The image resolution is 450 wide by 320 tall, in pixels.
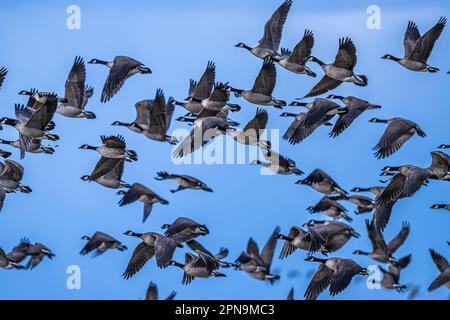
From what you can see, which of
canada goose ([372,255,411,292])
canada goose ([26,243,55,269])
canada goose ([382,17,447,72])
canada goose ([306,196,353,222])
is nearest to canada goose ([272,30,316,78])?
canada goose ([382,17,447,72])

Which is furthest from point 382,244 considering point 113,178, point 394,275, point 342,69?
point 113,178

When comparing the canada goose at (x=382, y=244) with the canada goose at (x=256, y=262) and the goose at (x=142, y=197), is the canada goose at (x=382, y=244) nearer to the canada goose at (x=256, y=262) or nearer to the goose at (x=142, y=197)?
the canada goose at (x=256, y=262)

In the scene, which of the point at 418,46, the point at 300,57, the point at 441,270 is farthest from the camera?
the point at 441,270

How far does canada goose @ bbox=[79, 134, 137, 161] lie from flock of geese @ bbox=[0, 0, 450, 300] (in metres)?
0.01

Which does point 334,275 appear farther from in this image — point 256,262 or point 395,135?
point 256,262

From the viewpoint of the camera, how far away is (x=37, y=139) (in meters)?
16.4

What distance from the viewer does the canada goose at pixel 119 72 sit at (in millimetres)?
16406

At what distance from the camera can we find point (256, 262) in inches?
691

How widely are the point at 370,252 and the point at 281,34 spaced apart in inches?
131

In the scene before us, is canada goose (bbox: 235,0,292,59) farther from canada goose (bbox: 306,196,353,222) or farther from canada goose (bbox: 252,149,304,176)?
canada goose (bbox: 306,196,353,222)

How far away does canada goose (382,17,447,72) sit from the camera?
16.3 meters

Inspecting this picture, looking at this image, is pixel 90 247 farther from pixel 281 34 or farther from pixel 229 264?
pixel 281 34

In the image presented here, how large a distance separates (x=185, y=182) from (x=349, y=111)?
7.66 feet

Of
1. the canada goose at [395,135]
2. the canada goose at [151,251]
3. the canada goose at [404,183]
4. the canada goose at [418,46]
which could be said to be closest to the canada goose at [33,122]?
the canada goose at [151,251]
